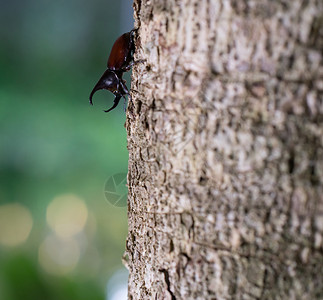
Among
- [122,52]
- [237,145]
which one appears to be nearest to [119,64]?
[122,52]

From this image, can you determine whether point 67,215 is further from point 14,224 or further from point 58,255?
point 14,224

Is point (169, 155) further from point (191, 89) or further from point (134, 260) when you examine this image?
point (134, 260)

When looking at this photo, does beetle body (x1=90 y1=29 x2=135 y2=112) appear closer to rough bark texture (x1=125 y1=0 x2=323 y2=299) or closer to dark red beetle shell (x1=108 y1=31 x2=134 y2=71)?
dark red beetle shell (x1=108 y1=31 x2=134 y2=71)

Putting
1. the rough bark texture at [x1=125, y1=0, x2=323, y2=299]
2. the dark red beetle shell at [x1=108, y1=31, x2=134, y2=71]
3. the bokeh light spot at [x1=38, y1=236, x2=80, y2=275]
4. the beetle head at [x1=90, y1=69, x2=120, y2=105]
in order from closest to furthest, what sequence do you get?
the rough bark texture at [x1=125, y1=0, x2=323, y2=299] < the dark red beetle shell at [x1=108, y1=31, x2=134, y2=71] < the beetle head at [x1=90, y1=69, x2=120, y2=105] < the bokeh light spot at [x1=38, y1=236, x2=80, y2=275]

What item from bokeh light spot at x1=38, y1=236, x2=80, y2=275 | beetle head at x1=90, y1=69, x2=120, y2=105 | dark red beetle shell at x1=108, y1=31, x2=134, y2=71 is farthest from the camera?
bokeh light spot at x1=38, y1=236, x2=80, y2=275

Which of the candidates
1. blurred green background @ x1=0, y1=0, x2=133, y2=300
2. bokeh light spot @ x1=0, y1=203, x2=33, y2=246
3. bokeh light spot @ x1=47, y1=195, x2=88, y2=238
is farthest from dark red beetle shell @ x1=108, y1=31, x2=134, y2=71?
bokeh light spot @ x1=0, y1=203, x2=33, y2=246

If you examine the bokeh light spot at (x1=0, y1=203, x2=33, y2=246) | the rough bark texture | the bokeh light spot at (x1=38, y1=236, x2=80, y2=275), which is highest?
the rough bark texture

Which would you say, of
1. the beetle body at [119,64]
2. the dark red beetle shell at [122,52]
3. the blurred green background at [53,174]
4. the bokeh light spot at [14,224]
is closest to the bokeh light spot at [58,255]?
the blurred green background at [53,174]
